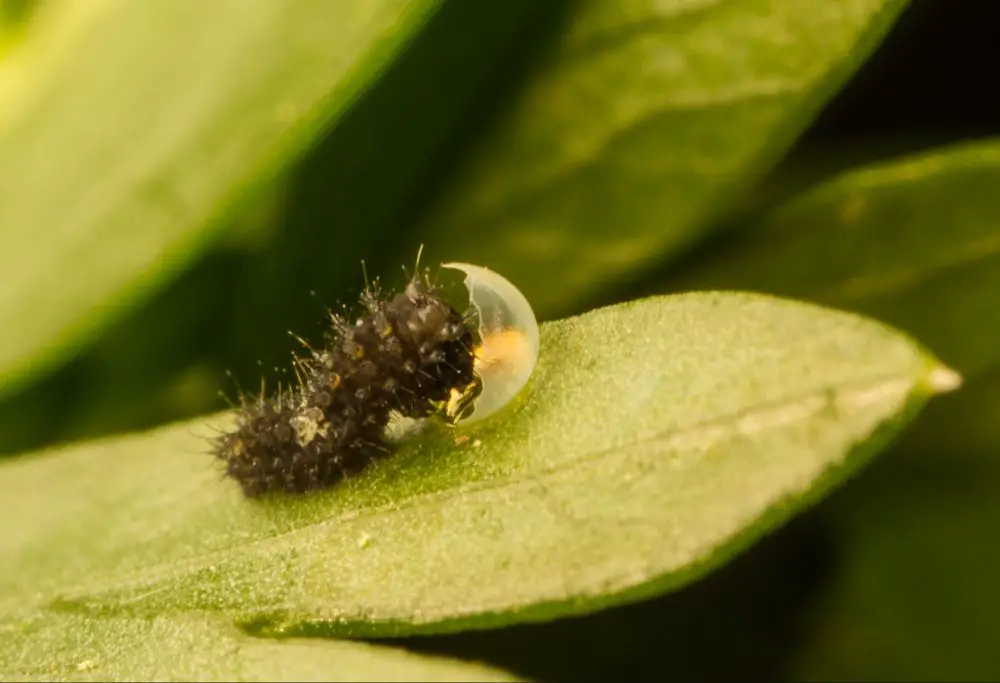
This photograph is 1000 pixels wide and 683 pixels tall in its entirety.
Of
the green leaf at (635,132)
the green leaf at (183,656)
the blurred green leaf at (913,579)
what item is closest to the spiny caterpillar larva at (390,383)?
the green leaf at (183,656)

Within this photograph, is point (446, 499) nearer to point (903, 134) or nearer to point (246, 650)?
point (246, 650)

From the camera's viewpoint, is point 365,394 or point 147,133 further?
point 147,133

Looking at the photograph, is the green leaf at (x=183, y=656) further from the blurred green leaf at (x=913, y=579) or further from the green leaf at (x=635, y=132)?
the blurred green leaf at (x=913, y=579)

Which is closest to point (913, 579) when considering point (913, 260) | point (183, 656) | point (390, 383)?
point (913, 260)

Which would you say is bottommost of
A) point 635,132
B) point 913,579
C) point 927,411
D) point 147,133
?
point 913,579

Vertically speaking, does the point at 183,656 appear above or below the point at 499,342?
below

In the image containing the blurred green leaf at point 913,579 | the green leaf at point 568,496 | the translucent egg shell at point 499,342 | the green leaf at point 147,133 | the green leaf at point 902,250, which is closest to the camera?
the green leaf at point 568,496

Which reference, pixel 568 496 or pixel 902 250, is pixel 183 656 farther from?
pixel 902 250
